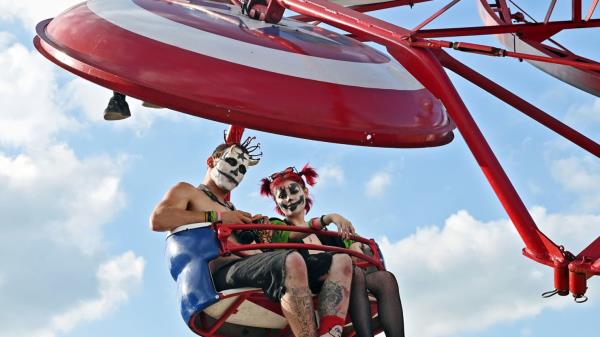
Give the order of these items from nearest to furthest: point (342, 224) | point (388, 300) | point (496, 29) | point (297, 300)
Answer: point (297, 300) < point (388, 300) < point (342, 224) < point (496, 29)

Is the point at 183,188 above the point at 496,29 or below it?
below

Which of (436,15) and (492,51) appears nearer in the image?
(492,51)

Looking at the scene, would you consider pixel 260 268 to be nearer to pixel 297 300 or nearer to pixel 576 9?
pixel 297 300

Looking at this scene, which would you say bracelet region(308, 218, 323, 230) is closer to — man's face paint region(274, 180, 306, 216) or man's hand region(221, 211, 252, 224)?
man's face paint region(274, 180, 306, 216)

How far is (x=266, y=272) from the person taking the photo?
36.6ft

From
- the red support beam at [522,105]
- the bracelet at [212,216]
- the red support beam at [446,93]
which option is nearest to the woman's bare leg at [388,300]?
the bracelet at [212,216]

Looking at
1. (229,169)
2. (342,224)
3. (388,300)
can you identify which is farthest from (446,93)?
(388,300)

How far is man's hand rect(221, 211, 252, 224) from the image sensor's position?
1177 centimetres

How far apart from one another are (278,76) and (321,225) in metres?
1.35

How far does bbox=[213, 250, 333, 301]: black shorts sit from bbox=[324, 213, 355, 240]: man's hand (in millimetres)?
340

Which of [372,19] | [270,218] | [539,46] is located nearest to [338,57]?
[372,19]

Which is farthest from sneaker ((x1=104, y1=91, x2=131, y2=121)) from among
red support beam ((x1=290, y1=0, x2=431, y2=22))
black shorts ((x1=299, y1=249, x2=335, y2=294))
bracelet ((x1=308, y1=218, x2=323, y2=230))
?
red support beam ((x1=290, y1=0, x2=431, y2=22))

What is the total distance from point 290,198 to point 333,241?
1.79 feet

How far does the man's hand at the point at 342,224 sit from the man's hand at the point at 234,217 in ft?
2.31
